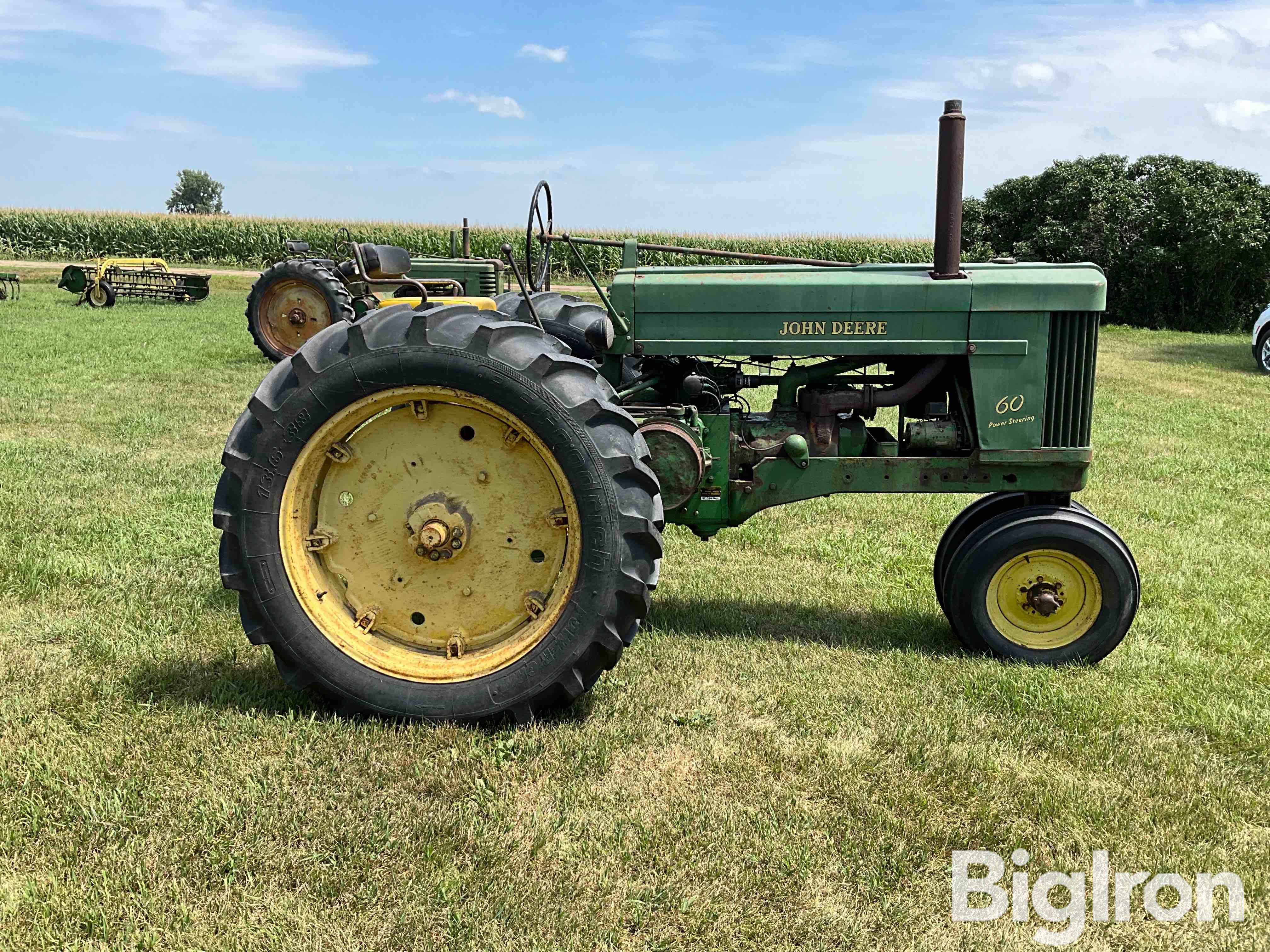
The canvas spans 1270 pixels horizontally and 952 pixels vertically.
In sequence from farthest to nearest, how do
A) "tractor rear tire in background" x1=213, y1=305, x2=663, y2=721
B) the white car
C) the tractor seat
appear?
the white car
the tractor seat
"tractor rear tire in background" x1=213, y1=305, x2=663, y2=721

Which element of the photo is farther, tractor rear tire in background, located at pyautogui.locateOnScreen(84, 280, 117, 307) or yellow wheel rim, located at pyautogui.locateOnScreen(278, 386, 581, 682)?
tractor rear tire in background, located at pyautogui.locateOnScreen(84, 280, 117, 307)

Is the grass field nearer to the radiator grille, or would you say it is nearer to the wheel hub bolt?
the wheel hub bolt

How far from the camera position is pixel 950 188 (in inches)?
164

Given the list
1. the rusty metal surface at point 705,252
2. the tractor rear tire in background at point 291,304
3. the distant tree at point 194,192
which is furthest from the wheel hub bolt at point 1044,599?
the distant tree at point 194,192

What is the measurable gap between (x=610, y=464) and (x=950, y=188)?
1953 millimetres

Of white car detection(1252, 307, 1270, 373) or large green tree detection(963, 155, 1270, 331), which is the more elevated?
large green tree detection(963, 155, 1270, 331)

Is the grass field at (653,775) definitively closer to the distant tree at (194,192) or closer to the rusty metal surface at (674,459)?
the rusty metal surface at (674,459)

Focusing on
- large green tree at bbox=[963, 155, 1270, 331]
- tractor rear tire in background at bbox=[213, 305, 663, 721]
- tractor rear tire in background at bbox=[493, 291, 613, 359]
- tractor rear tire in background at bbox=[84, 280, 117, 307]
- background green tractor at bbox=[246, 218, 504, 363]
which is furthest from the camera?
large green tree at bbox=[963, 155, 1270, 331]

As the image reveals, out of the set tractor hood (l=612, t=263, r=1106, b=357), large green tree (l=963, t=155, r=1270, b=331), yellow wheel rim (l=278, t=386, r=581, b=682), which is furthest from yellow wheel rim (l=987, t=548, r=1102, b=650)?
large green tree (l=963, t=155, r=1270, b=331)

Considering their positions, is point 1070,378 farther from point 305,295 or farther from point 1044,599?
point 305,295

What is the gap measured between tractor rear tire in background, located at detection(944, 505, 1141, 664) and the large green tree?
20.9 metres

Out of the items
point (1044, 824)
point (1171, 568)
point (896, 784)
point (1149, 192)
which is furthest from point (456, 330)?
point (1149, 192)

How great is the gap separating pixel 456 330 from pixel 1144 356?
16.0 m

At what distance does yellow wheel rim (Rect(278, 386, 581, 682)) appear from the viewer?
3.57 metres
